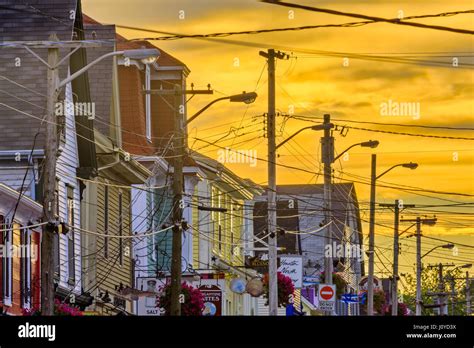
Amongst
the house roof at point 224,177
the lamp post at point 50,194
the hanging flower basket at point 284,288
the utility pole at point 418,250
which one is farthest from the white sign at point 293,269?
the lamp post at point 50,194

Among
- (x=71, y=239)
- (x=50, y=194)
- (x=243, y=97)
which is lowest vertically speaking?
(x=50, y=194)

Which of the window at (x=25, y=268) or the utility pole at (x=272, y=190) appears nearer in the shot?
the window at (x=25, y=268)

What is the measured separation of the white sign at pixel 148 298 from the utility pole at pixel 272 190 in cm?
425

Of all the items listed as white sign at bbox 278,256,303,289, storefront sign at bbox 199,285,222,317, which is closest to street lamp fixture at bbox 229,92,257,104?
storefront sign at bbox 199,285,222,317

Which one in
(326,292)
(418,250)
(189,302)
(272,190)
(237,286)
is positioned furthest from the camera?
(418,250)

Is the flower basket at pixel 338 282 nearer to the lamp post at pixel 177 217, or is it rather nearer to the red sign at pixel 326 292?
the red sign at pixel 326 292

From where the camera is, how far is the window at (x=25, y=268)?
134 ft

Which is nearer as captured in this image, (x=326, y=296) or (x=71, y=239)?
(x=71, y=239)

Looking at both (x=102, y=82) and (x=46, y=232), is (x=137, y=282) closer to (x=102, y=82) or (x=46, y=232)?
(x=102, y=82)

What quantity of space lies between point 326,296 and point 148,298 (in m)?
9.39

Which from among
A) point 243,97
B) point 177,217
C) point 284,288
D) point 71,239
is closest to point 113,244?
point 71,239

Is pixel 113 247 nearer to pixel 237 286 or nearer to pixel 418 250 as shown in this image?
pixel 237 286

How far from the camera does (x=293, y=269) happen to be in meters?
66.3

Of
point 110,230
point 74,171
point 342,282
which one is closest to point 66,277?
point 74,171
